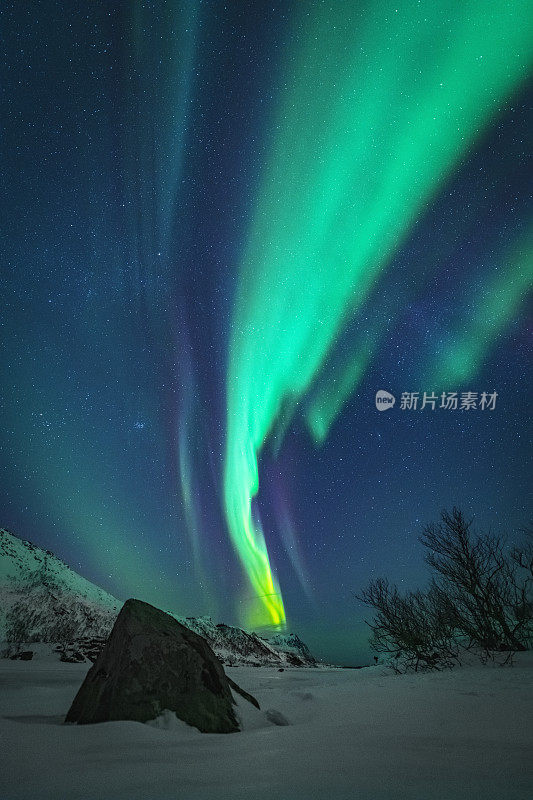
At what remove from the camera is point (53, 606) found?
59.4 m

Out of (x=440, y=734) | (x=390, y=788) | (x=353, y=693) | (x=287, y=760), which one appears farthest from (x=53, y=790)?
(x=353, y=693)

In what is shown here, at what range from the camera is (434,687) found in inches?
257

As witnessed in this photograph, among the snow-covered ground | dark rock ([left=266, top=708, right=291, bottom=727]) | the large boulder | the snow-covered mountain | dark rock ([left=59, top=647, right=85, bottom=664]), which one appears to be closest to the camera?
the snow-covered ground

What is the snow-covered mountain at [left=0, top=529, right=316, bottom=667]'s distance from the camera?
4866 centimetres

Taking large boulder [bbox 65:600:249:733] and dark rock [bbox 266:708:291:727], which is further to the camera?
dark rock [bbox 266:708:291:727]

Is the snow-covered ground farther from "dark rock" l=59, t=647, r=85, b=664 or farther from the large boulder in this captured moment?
"dark rock" l=59, t=647, r=85, b=664

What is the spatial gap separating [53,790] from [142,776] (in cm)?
43

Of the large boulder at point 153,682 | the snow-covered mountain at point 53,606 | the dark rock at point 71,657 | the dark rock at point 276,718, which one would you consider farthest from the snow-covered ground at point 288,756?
the snow-covered mountain at point 53,606

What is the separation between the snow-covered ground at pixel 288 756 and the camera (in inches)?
78.1

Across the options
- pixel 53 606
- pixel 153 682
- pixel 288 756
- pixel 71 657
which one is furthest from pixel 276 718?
pixel 53 606

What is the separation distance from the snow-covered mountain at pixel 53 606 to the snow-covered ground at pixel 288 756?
1405 inches

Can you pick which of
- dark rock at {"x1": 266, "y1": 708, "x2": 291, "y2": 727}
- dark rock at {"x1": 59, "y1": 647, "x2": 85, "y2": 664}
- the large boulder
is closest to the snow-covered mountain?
dark rock at {"x1": 59, "y1": 647, "x2": 85, "y2": 664}

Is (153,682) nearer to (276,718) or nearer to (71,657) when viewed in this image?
(276,718)

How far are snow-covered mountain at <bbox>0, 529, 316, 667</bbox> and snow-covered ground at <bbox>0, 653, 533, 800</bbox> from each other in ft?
117
